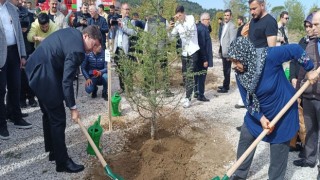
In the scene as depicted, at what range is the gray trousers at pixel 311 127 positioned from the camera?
13.0 ft

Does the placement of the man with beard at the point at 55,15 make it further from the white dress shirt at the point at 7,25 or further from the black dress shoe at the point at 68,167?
the black dress shoe at the point at 68,167

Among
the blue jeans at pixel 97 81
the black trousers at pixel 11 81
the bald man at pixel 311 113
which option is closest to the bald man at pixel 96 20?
the blue jeans at pixel 97 81

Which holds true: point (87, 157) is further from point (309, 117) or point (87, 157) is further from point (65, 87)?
point (309, 117)

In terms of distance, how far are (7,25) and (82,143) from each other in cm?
220

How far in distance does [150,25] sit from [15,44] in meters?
2.33

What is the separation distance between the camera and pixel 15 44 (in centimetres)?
503

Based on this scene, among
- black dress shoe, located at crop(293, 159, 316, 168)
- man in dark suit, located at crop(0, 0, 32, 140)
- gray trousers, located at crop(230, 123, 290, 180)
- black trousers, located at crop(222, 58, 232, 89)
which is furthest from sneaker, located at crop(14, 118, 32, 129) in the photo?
black trousers, located at crop(222, 58, 232, 89)

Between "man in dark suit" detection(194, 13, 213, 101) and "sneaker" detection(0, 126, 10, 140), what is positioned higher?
"man in dark suit" detection(194, 13, 213, 101)

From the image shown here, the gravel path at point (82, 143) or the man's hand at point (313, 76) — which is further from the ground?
the man's hand at point (313, 76)

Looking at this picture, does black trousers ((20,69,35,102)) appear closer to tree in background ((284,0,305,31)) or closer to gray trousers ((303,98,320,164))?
gray trousers ((303,98,320,164))

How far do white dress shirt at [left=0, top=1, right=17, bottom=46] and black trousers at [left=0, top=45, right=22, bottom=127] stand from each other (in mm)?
111

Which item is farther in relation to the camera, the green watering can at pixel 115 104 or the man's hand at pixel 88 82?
the man's hand at pixel 88 82

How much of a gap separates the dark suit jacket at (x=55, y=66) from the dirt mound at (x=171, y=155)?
107 centimetres

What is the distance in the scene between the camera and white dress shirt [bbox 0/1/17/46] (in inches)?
189
